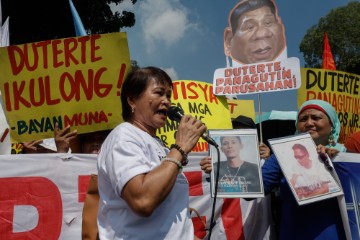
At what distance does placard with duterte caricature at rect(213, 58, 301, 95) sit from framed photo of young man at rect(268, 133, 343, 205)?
1478mm

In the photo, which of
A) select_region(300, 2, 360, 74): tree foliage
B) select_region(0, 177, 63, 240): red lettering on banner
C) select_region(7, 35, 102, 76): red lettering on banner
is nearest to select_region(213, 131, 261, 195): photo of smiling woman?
select_region(0, 177, 63, 240): red lettering on banner

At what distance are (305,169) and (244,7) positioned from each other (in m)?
2.13

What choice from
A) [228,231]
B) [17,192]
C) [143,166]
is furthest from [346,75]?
[143,166]

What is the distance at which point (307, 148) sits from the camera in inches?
101

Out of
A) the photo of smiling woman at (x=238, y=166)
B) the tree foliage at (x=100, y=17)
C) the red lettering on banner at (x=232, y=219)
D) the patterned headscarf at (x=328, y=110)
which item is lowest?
the red lettering on banner at (x=232, y=219)

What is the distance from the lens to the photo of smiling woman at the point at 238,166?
2504 mm

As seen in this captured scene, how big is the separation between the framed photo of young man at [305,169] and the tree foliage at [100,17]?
907 centimetres

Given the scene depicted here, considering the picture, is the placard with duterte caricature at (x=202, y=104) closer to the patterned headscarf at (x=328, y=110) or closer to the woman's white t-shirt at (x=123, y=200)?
the patterned headscarf at (x=328, y=110)

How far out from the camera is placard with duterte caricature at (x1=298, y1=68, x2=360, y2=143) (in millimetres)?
4613


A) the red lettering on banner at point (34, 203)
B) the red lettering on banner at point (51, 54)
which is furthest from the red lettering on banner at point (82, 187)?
the red lettering on banner at point (51, 54)

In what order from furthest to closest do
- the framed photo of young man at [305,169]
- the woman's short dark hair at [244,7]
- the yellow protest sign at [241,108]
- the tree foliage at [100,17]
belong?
the tree foliage at [100,17]
the yellow protest sign at [241,108]
the woman's short dark hair at [244,7]
the framed photo of young man at [305,169]

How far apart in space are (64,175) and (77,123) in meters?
0.38

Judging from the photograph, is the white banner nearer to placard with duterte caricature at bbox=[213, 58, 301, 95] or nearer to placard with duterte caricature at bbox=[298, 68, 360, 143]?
placard with duterte caricature at bbox=[213, 58, 301, 95]

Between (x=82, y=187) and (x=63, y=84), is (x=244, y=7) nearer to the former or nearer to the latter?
(x=63, y=84)
